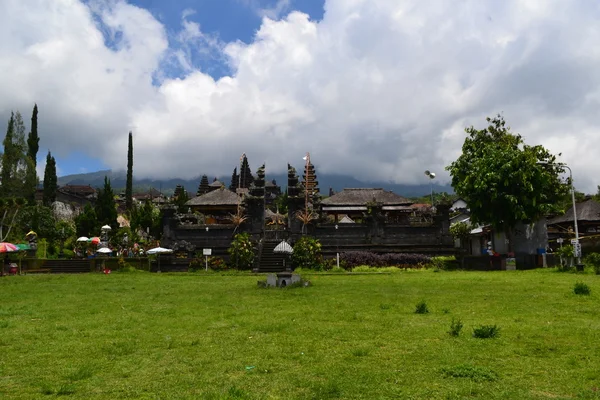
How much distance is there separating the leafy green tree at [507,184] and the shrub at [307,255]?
11291 mm

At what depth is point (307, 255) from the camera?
34.8 metres

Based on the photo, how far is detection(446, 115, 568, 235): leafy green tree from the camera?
33344 millimetres

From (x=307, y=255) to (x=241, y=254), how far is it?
4.86 m

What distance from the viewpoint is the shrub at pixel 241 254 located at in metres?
35.5

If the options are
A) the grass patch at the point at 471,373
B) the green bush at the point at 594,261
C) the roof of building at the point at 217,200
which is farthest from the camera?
the roof of building at the point at 217,200

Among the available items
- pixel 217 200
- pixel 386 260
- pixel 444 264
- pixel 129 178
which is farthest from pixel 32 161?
pixel 444 264

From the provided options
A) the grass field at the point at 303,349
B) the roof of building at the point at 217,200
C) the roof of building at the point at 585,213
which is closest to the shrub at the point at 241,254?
the roof of building at the point at 217,200

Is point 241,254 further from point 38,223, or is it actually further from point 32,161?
point 32,161

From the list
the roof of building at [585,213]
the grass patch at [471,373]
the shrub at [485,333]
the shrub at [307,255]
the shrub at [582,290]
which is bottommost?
the grass patch at [471,373]

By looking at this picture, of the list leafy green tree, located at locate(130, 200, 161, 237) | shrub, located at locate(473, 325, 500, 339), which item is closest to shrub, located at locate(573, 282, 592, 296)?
shrub, located at locate(473, 325, 500, 339)

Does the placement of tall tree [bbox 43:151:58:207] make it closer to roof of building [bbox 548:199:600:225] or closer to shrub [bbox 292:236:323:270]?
shrub [bbox 292:236:323:270]

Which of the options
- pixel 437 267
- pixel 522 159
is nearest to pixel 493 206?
pixel 522 159

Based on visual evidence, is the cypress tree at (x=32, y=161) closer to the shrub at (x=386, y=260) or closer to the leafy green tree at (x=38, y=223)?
the leafy green tree at (x=38, y=223)

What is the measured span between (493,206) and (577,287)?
65.5 feet
